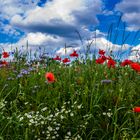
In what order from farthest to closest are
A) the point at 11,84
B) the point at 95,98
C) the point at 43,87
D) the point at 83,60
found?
1. the point at 83,60
2. the point at 11,84
3. the point at 43,87
4. the point at 95,98

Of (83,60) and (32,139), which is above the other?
(83,60)

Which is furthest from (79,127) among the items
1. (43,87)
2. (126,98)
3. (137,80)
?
(137,80)

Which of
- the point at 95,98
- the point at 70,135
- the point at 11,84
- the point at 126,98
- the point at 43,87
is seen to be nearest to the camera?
the point at 70,135

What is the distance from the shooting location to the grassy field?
5.44m

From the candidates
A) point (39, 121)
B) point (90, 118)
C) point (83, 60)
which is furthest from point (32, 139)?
point (83, 60)

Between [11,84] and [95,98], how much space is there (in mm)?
2070

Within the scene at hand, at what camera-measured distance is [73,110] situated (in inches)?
233

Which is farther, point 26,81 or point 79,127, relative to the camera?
point 26,81

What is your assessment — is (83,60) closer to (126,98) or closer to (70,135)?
(126,98)

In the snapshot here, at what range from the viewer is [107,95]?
6.13m

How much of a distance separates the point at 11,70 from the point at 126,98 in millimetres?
3352

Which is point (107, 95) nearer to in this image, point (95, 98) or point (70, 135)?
point (95, 98)

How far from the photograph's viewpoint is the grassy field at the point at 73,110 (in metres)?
5.44

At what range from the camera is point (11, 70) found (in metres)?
8.93
